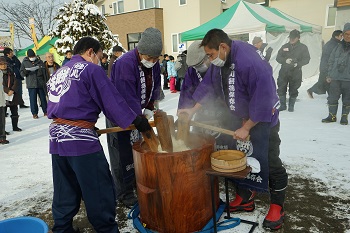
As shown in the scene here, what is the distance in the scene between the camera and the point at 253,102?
245cm

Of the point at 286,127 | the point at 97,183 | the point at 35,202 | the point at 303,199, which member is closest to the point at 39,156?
the point at 35,202

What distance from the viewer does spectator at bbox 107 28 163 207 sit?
2.85 metres

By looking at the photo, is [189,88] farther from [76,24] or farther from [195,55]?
[76,24]

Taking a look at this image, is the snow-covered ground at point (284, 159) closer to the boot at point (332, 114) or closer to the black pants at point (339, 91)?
the boot at point (332, 114)

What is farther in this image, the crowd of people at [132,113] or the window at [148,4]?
the window at [148,4]

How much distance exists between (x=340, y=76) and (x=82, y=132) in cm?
594

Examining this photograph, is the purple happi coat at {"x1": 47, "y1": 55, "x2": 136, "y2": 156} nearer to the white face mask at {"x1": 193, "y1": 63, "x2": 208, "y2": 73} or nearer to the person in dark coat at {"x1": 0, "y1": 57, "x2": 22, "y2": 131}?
the white face mask at {"x1": 193, "y1": 63, "x2": 208, "y2": 73}

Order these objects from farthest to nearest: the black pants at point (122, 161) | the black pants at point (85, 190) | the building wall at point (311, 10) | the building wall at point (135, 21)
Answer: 1. the building wall at point (135, 21)
2. the building wall at point (311, 10)
3. the black pants at point (122, 161)
4. the black pants at point (85, 190)

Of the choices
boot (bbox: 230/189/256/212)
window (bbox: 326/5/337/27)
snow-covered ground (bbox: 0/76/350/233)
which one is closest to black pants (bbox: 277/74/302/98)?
snow-covered ground (bbox: 0/76/350/233)

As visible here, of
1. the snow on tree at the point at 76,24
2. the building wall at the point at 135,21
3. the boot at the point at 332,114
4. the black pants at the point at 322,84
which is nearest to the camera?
the boot at the point at 332,114

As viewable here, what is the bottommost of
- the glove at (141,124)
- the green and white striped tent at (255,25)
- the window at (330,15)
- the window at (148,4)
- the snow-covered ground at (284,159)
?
the snow-covered ground at (284,159)

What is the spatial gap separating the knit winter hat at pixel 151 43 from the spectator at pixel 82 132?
1.96ft

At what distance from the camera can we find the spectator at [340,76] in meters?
5.95

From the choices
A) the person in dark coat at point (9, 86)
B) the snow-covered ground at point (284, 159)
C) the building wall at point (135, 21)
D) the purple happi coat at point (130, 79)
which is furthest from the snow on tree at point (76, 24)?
the purple happi coat at point (130, 79)
